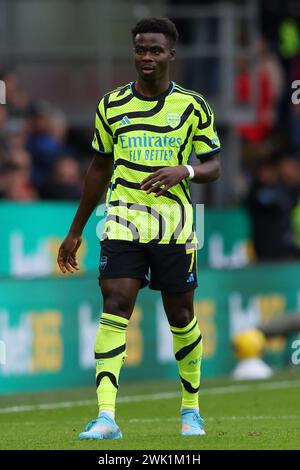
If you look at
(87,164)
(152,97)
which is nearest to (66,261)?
(152,97)

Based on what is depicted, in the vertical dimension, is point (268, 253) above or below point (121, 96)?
above

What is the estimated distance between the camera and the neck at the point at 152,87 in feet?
→ 28.6

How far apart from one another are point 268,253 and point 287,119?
408cm

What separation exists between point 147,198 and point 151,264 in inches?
15.6

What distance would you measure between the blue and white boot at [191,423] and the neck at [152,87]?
1904 millimetres

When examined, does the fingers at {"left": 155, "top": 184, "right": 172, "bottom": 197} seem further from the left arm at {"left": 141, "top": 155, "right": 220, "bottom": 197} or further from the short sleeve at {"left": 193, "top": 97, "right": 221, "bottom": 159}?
the short sleeve at {"left": 193, "top": 97, "right": 221, "bottom": 159}

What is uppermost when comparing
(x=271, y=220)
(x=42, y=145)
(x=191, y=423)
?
(x=42, y=145)

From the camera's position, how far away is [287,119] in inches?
869

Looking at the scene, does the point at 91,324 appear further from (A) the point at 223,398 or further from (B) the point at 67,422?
(B) the point at 67,422

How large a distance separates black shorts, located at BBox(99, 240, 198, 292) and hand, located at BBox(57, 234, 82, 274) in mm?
303

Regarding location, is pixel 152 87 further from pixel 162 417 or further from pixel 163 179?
pixel 162 417

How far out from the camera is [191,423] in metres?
8.92

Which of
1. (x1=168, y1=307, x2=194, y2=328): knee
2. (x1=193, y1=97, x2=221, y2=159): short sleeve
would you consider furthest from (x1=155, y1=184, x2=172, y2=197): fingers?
(x1=168, y1=307, x2=194, y2=328): knee
